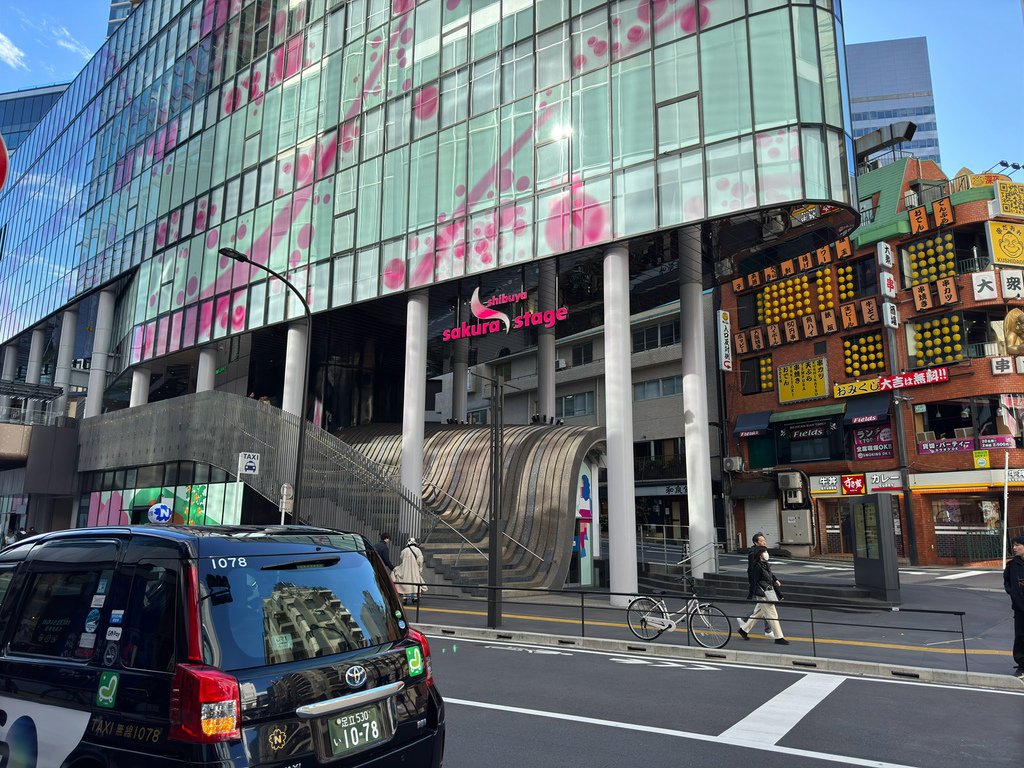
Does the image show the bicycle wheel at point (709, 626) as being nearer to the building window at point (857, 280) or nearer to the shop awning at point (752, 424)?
the building window at point (857, 280)

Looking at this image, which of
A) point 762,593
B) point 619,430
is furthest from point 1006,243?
point 762,593

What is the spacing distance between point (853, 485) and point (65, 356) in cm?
5023

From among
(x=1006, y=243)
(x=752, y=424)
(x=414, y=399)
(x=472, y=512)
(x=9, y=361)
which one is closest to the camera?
(x=472, y=512)

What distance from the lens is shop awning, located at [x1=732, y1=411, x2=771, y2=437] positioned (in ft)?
143

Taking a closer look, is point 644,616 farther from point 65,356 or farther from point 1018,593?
point 65,356

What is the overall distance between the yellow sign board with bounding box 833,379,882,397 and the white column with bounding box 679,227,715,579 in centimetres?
1896

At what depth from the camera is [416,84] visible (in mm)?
27109

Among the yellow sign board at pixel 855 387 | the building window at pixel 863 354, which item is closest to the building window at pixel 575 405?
the yellow sign board at pixel 855 387

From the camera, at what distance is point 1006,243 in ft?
114

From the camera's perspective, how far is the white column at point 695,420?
21.8 meters

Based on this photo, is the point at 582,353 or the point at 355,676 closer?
the point at 355,676

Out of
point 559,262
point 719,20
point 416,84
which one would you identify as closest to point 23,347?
point 416,84

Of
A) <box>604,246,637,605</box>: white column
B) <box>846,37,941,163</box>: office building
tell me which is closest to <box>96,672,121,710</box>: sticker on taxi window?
<box>604,246,637,605</box>: white column

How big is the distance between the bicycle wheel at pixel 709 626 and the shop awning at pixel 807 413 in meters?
30.6
